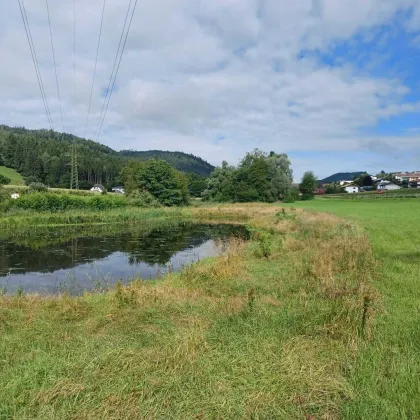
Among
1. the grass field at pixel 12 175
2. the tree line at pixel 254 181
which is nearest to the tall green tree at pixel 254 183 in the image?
the tree line at pixel 254 181

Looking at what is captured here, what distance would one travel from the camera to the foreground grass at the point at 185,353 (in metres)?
3.94

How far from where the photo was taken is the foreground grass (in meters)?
3.94

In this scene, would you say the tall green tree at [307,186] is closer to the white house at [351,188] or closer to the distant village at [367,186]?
the distant village at [367,186]

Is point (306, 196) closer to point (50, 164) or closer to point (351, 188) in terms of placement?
point (351, 188)

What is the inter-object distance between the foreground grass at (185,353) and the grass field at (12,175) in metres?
100

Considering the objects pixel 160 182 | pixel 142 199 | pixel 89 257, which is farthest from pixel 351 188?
pixel 89 257

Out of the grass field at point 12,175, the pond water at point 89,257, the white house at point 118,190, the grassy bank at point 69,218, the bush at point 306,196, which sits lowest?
the pond water at point 89,257

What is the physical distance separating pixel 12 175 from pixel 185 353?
4484 inches

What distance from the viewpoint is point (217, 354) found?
502 cm

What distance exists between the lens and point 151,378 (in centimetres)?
438

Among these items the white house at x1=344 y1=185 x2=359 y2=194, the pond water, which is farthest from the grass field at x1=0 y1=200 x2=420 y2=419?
the white house at x1=344 y1=185 x2=359 y2=194

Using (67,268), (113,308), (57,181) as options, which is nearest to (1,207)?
(67,268)

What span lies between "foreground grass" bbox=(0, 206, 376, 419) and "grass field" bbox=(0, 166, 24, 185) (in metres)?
100

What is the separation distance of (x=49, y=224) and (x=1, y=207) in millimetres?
6143
